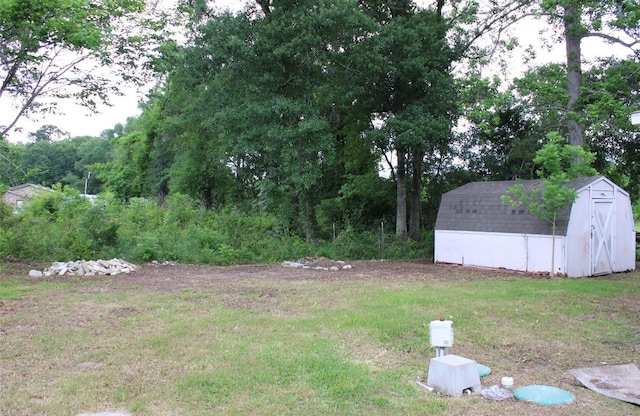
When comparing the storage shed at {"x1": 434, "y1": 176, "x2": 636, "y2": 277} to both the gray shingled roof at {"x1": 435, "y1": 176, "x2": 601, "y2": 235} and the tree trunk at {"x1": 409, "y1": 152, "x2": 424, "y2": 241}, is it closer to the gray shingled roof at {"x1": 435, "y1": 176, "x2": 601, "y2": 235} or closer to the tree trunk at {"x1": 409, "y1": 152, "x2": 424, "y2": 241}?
the gray shingled roof at {"x1": 435, "y1": 176, "x2": 601, "y2": 235}

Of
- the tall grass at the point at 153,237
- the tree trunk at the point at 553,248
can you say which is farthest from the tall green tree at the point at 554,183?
the tall grass at the point at 153,237

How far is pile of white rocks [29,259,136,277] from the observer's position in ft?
39.2

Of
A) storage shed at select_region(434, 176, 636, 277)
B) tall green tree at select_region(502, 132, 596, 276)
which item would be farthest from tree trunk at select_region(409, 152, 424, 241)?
tall green tree at select_region(502, 132, 596, 276)

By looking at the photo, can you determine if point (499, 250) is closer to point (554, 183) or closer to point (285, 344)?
point (554, 183)

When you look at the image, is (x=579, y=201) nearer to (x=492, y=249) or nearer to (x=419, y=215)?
(x=492, y=249)

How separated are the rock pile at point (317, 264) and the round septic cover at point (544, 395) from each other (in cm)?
1003

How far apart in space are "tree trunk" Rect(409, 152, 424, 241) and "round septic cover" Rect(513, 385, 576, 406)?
17222 mm

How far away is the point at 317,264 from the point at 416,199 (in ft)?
28.3

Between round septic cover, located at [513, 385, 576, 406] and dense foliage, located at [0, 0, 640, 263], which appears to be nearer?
round septic cover, located at [513, 385, 576, 406]

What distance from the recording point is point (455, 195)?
16938 mm

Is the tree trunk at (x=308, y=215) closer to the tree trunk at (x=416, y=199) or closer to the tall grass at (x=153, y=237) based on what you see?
the tall grass at (x=153, y=237)

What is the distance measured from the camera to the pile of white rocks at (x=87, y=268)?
1196 centimetres

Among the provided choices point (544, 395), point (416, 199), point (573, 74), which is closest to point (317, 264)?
point (416, 199)

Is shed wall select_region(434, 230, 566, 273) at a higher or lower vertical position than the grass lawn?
higher
